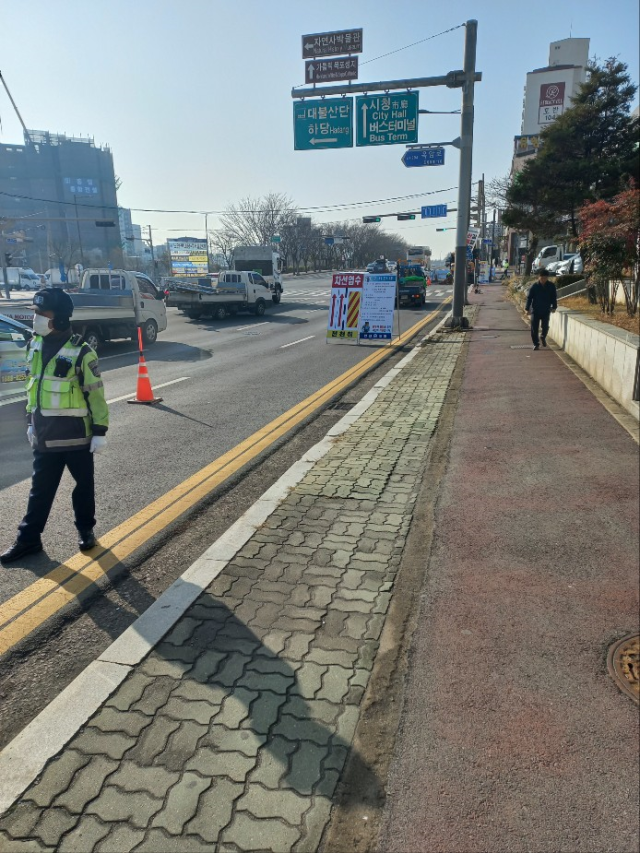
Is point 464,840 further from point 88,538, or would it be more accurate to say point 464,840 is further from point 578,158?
point 578,158

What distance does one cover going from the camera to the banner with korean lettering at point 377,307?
15086 millimetres

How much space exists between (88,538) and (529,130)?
107 m

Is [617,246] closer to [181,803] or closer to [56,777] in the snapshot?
[181,803]

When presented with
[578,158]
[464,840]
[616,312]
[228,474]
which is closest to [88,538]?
[228,474]

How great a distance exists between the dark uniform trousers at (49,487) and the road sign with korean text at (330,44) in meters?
16.3

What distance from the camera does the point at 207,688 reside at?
2.84 meters

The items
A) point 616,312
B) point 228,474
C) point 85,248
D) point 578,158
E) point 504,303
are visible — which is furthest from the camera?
point 85,248

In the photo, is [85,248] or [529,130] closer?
[529,130]

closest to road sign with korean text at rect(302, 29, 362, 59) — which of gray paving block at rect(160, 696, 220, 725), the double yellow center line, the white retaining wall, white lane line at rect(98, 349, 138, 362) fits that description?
white lane line at rect(98, 349, 138, 362)

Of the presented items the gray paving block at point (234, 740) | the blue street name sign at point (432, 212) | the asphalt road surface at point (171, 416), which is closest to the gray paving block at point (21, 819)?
the gray paving block at point (234, 740)

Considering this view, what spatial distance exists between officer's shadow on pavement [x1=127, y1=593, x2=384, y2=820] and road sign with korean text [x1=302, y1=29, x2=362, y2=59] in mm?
17441

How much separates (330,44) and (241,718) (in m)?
18.3

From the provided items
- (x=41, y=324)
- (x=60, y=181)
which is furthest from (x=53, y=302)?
(x=60, y=181)

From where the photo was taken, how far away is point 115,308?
632 inches
